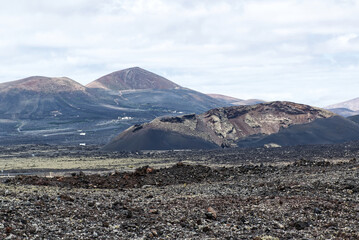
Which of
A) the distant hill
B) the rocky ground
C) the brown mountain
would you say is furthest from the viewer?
the distant hill

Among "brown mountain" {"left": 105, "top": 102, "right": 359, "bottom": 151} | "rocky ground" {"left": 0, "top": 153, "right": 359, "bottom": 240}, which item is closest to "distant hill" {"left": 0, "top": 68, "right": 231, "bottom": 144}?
"brown mountain" {"left": 105, "top": 102, "right": 359, "bottom": 151}

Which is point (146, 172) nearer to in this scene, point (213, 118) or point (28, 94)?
point (213, 118)

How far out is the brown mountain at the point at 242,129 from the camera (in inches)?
2886

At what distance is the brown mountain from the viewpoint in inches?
2886

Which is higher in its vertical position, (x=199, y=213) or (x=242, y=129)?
(x=242, y=129)

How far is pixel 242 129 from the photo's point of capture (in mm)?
83688

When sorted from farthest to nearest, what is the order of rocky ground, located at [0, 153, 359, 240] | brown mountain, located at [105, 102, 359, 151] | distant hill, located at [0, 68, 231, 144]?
distant hill, located at [0, 68, 231, 144], brown mountain, located at [105, 102, 359, 151], rocky ground, located at [0, 153, 359, 240]

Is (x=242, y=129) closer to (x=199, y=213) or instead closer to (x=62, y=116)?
(x=199, y=213)

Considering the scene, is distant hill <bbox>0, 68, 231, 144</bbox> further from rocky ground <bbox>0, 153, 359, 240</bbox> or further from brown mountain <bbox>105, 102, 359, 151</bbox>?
rocky ground <bbox>0, 153, 359, 240</bbox>

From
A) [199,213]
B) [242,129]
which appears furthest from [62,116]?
[199,213]

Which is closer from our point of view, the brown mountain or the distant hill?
the brown mountain

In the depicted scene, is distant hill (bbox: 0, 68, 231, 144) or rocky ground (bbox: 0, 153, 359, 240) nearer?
rocky ground (bbox: 0, 153, 359, 240)

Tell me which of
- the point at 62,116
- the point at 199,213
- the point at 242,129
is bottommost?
the point at 199,213

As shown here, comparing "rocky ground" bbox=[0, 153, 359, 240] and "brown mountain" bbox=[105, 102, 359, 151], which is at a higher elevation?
"brown mountain" bbox=[105, 102, 359, 151]
